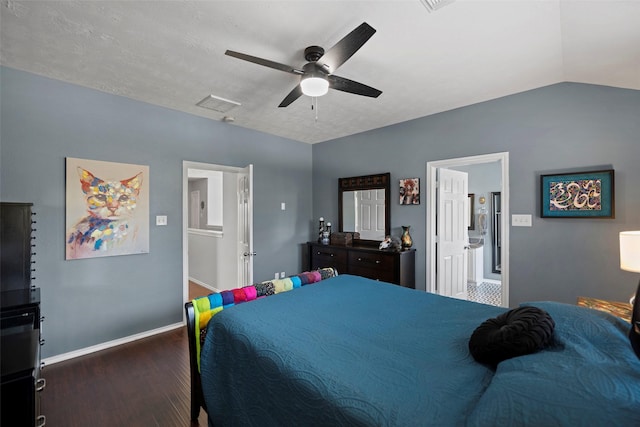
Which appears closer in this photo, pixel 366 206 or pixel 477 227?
pixel 366 206

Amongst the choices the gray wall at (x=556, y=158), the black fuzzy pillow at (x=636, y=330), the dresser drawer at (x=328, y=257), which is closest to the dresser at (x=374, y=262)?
the dresser drawer at (x=328, y=257)

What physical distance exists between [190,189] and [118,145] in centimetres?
400

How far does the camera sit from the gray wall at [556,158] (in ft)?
8.07

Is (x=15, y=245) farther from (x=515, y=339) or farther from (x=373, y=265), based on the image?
(x=373, y=265)

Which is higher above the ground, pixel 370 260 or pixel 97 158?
pixel 97 158

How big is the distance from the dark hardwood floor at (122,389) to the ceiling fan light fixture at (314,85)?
8.17 feet

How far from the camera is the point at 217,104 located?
3238 mm

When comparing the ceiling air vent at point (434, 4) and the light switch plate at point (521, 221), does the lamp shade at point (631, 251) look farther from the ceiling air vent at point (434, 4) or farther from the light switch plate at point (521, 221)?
the ceiling air vent at point (434, 4)

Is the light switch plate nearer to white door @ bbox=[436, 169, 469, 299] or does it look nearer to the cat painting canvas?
white door @ bbox=[436, 169, 469, 299]

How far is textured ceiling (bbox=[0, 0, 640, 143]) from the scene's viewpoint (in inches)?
68.7

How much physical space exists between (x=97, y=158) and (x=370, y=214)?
3527 mm

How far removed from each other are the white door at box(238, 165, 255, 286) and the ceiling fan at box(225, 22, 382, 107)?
1798 millimetres

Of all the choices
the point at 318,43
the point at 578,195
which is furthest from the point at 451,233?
the point at 318,43

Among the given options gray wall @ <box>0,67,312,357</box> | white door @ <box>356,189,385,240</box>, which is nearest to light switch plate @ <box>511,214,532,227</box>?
white door @ <box>356,189,385,240</box>
